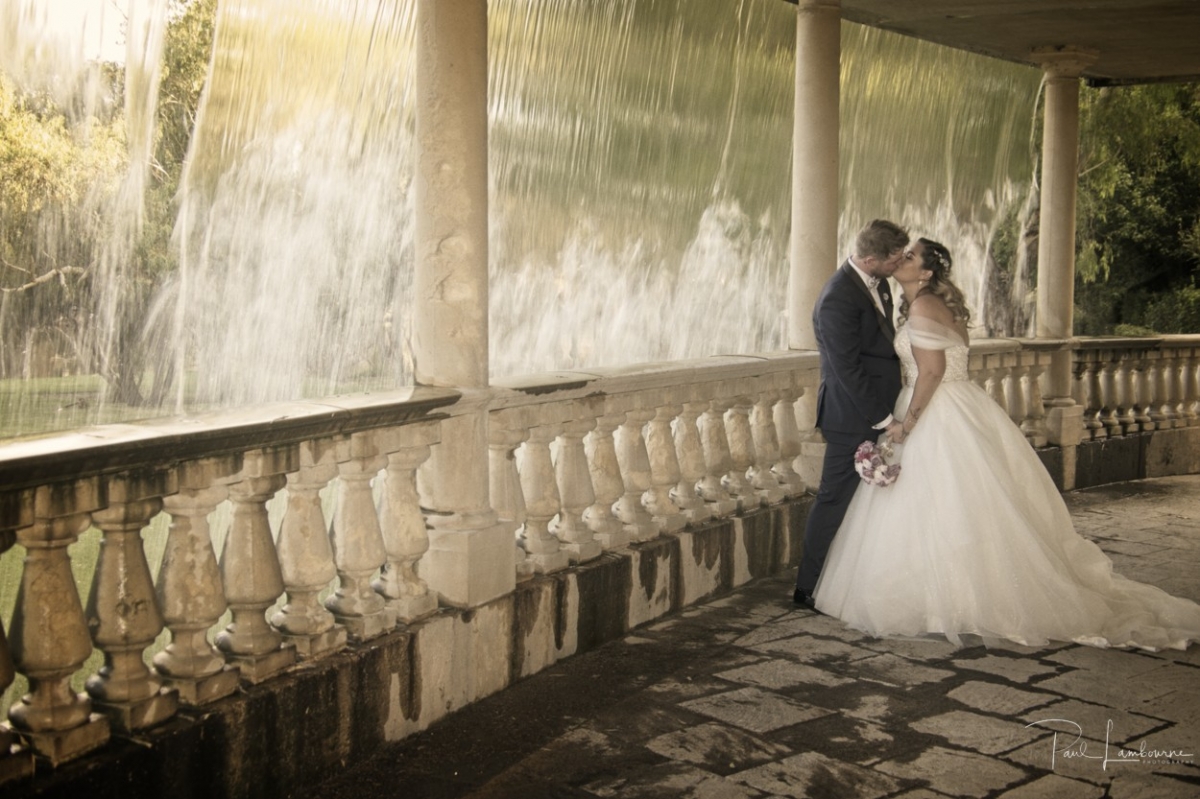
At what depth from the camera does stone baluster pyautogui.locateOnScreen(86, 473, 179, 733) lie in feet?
9.98

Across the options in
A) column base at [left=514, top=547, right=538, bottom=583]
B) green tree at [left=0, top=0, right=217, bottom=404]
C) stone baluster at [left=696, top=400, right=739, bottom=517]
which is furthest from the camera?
green tree at [left=0, top=0, right=217, bottom=404]

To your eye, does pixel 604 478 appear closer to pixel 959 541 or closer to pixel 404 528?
pixel 404 528

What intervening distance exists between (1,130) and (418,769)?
278 inches

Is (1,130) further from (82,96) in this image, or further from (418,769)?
(418,769)

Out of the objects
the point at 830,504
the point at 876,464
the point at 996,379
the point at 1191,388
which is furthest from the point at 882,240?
the point at 1191,388

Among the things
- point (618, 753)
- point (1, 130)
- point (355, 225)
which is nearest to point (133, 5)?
point (1, 130)

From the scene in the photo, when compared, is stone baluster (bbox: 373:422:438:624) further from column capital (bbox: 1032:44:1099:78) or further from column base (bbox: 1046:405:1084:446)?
column capital (bbox: 1032:44:1099:78)

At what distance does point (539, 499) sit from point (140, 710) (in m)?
2.04

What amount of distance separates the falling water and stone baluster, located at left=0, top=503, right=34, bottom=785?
21.5ft

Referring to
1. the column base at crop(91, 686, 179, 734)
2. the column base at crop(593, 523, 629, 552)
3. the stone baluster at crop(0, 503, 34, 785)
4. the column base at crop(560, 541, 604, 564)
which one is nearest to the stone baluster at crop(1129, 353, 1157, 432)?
the column base at crop(593, 523, 629, 552)

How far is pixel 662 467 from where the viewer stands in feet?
18.5

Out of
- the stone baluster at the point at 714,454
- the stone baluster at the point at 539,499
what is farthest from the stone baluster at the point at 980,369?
the stone baluster at the point at 539,499

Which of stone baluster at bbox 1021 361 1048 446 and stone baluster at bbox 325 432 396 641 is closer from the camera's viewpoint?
stone baluster at bbox 325 432 396 641

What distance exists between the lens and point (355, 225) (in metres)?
12.3
